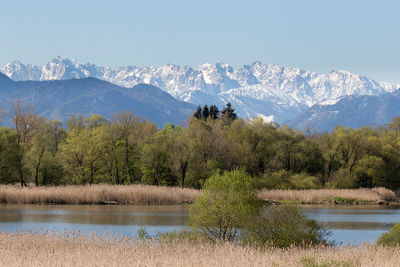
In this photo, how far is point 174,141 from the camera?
8831 cm

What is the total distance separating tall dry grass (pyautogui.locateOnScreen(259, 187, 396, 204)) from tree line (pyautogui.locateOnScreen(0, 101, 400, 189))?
5.03 m

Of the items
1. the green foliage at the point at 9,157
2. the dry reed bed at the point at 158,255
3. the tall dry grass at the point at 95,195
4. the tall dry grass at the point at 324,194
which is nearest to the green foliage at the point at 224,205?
the dry reed bed at the point at 158,255

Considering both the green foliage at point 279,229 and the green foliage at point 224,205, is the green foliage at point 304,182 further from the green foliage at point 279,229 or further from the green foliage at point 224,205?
the green foliage at point 279,229

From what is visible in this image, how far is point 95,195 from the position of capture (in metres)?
67.1

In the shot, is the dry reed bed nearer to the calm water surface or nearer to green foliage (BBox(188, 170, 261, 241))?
green foliage (BBox(188, 170, 261, 241))

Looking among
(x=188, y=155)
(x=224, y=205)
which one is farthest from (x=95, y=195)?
(x=224, y=205)

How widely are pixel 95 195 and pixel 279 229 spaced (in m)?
43.9

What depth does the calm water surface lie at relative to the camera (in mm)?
42906

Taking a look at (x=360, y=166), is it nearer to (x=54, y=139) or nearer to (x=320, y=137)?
(x=320, y=137)

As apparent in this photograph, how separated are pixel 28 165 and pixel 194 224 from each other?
5566 centimetres

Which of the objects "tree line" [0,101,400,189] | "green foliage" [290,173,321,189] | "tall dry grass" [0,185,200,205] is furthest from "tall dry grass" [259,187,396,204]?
"tall dry grass" [0,185,200,205]

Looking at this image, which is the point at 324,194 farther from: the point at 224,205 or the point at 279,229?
the point at 279,229

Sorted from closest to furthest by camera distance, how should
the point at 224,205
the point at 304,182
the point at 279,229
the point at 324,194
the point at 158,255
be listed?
1. the point at 158,255
2. the point at 279,229
3. the point at 224,205
4. the point at 324,194
5. the point at 304,182

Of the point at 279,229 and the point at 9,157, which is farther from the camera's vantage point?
the point at 9,157
